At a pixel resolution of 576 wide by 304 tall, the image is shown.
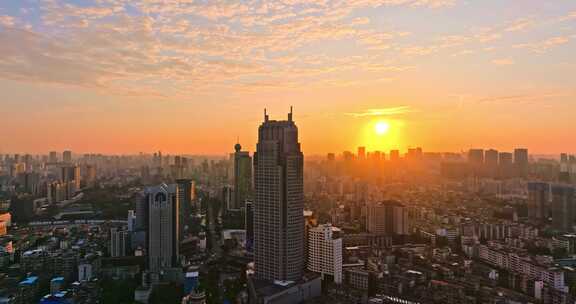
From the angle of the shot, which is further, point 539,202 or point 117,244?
point 539,202

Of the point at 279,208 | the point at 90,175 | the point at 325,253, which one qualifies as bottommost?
the point at 325,253

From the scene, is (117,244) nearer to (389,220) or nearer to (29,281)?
(29,281)

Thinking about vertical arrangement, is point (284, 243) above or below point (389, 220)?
above

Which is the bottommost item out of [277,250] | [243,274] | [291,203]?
[243,274]

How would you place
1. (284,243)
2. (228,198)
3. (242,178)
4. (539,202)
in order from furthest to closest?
(228,198), (242,178), (539,202), (284,243)

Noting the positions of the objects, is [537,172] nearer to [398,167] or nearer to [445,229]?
[398,167]

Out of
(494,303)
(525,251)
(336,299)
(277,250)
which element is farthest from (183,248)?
(525,251)

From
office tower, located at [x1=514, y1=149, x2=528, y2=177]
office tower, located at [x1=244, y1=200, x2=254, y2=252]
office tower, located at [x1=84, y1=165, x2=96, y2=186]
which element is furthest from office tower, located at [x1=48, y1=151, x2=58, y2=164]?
office tower, located at [x1=514, y1=149, x2=528, y2=177]

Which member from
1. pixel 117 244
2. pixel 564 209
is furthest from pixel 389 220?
pixel 117 244
